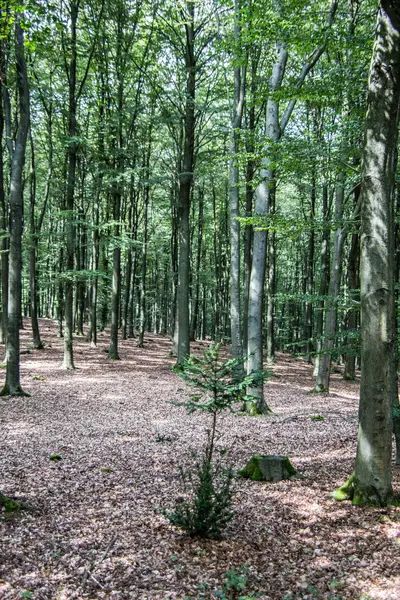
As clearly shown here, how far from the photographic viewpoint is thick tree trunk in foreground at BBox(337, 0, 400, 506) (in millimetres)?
4688

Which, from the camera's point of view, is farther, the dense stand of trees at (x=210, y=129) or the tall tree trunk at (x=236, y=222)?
the tall tree trunk at (x=236, y=222)

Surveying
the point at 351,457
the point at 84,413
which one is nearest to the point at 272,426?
the point at 351,457

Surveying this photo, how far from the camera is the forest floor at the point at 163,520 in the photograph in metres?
3.50

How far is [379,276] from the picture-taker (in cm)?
477

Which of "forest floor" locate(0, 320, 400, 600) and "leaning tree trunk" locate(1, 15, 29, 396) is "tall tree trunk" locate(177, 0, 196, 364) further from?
"leaning tree trunk" locate(1, 15, 29, 396)

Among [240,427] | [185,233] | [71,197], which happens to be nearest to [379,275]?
[240,427]

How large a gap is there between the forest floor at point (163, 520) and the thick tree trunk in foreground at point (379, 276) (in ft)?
1.87

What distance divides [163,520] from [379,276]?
3666mm

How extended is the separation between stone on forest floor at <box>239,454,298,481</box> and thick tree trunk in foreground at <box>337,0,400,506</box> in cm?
132

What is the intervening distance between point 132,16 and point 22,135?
9894mm

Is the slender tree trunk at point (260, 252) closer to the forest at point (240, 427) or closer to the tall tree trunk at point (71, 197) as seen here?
the forest at point (240, 427)

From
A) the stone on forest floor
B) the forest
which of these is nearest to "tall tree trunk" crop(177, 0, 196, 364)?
the forest

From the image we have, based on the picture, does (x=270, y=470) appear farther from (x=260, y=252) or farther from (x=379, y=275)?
(x=260, y=252)

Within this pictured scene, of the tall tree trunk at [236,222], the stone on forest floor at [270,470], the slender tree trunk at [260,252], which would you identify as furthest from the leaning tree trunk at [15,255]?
the stone on forest floor at [270,470]
